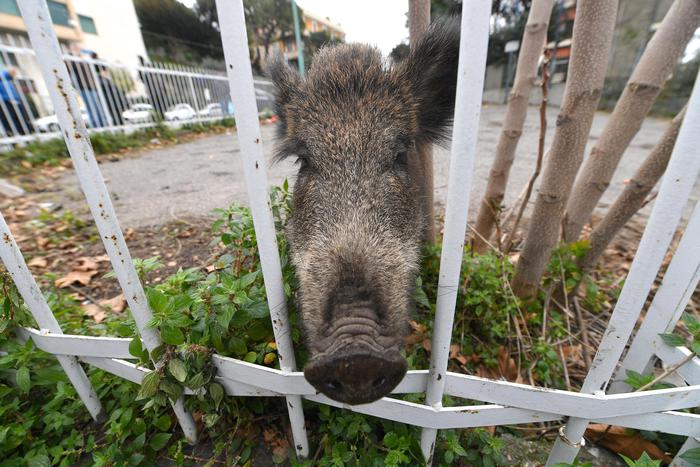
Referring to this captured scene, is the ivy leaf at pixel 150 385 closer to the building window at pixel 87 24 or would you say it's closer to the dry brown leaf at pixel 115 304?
the dry brown leaf at pixel 115 304

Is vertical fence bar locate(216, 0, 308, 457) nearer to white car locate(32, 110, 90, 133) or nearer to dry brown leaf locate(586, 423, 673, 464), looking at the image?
dry brown leaf locate(586, 423, 673, 464)

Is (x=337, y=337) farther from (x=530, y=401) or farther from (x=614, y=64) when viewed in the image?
(x=614, y=64)

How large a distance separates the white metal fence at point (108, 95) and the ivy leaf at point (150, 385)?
177 inches

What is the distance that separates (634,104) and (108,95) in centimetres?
1384

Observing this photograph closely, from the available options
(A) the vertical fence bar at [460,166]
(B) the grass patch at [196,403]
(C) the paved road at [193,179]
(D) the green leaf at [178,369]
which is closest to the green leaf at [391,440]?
(B) the grass patch at [196,403]

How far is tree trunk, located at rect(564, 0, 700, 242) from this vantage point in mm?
2080

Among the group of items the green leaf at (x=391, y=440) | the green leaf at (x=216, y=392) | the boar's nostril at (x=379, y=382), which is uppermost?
the boar's nostril at (x=379, y=382)

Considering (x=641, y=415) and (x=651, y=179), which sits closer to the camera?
(x=641, y=415)

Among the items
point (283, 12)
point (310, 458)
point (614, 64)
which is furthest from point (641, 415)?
point (614, 64)

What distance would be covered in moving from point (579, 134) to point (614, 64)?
18690 millimetres

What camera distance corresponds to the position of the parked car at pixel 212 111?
637 inches

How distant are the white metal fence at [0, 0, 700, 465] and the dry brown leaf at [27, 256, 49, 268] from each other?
2.19 meters

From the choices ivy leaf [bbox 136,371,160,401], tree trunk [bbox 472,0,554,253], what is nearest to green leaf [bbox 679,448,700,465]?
tree trunk [bbox 472,0,554,253]

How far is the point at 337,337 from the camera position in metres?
1.19
